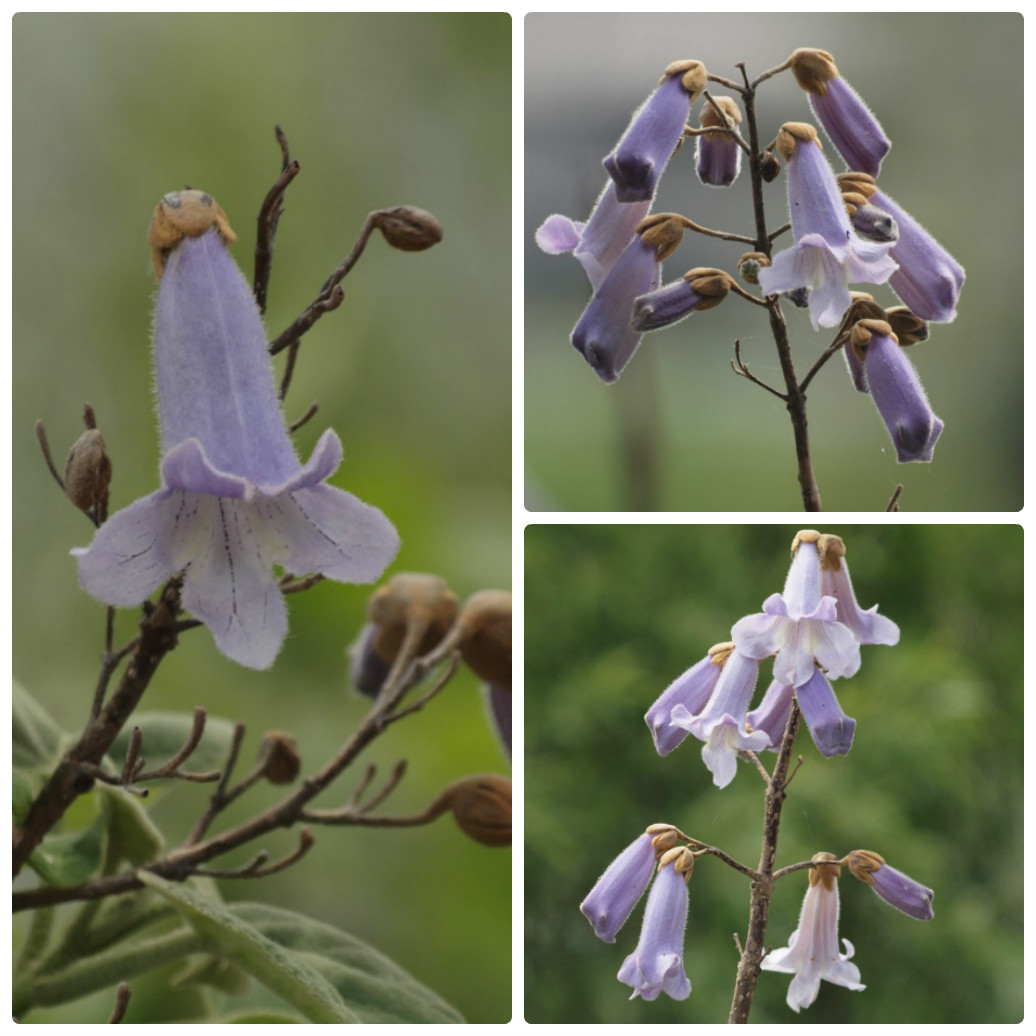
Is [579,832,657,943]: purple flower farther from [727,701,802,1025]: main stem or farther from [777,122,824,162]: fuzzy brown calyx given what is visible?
[777,122,824,162]: fuzzy brown calyx

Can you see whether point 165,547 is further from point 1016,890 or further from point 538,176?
point 1016,890

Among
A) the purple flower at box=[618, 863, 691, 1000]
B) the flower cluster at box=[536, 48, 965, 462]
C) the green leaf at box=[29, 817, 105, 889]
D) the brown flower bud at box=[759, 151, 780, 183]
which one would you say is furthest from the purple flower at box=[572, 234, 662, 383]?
the green leaf at box=[29, 817, 105, 889]

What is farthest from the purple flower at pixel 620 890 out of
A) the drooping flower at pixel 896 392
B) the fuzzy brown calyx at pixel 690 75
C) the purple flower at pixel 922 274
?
the fuzzy brown calyx at pixel 690 75

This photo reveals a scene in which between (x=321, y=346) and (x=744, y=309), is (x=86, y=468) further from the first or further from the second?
(x=321, y=346)

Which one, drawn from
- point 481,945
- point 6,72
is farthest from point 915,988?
point 6,72

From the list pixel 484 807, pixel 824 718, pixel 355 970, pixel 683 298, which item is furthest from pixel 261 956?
pixel 683 298

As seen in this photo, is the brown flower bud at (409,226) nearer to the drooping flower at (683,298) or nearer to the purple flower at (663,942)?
the drooping flower at (683,298)
